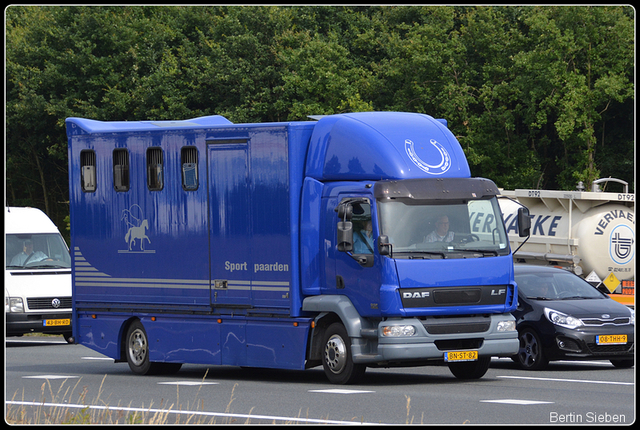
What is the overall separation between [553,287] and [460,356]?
14.4 feet

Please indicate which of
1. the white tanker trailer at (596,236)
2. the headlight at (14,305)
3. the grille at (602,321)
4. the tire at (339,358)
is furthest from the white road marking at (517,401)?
the headlight at (14,305)

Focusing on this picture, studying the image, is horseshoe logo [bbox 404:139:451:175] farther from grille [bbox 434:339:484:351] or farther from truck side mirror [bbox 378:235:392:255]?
grille [bbox 434:339:484:351]

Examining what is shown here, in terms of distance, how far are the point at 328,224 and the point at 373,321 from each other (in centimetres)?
136

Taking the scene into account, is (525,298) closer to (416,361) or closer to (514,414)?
(416,361)

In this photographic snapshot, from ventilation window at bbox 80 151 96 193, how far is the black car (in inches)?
267

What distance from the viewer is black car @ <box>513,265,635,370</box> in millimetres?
16406

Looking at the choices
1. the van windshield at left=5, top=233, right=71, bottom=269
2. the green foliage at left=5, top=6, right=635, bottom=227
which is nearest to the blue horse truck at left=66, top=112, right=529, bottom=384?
the van windshield at left=5, top=233, right=71, bottom=269

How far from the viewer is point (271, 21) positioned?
4712 cm

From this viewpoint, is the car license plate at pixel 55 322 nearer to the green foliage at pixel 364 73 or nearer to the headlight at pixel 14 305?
the headlight at pixel 14 305

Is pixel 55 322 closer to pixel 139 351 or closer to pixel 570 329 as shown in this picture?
pixel 139 351

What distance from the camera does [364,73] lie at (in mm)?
46531

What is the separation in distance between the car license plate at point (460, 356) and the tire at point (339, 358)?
1.05 meters

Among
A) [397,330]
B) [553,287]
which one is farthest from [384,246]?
[553,287]

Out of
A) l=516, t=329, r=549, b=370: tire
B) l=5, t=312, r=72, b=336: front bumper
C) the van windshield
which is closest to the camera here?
l=516, t=329, r=549, b=370: tire
